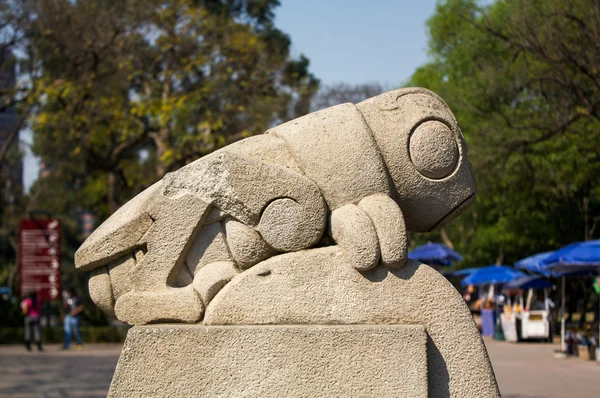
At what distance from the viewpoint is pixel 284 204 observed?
4.68m

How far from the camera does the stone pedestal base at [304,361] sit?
4.41 meters

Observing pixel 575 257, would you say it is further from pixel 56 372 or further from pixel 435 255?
pixel 56 372

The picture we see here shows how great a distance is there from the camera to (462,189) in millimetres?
4926

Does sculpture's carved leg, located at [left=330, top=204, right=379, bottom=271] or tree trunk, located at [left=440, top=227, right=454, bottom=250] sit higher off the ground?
tree trunk, located at [left=440, top=227, right=454, bottom=250]

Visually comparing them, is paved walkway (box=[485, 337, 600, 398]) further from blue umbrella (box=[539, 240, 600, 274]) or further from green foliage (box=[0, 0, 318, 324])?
green foliage (box=[0, 0, 318, 324])

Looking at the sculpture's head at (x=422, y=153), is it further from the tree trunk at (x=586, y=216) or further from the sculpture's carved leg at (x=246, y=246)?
the tree trunk at (x=586, y=216)

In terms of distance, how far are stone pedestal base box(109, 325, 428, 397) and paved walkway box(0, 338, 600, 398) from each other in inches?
241

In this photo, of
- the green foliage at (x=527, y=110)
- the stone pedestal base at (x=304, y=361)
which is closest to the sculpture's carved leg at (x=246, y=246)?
the stone pedestal base at (x=304, y=361)

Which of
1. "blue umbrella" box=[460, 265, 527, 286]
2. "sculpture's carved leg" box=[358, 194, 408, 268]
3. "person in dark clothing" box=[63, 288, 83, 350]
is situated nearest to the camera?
"sculpture's carved leg" box=[358, 194, 408, 268]

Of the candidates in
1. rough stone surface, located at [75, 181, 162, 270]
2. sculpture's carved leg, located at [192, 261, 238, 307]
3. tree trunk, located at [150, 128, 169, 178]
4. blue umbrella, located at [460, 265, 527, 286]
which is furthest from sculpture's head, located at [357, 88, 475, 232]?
blue umbrella, located at [460, 265, 527, 286]

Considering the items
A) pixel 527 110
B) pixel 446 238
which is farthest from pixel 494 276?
pixel 446 238

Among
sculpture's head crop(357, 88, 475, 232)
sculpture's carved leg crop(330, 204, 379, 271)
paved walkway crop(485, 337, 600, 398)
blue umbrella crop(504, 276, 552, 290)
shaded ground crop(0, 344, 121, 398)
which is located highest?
sculpture's head crop(357, 88, 475, 232)

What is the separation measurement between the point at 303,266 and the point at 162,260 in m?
0.83

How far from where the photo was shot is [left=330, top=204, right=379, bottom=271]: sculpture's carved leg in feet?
14.7
